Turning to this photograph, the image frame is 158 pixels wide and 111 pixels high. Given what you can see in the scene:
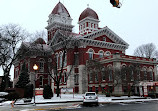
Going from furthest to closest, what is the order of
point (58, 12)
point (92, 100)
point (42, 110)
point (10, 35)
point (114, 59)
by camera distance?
point (58, 12) → point (10, 35) → point (114, 59) → point (92, 100) → point (42, 110)

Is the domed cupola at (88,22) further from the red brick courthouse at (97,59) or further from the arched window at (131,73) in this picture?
the arched window at (131,73)

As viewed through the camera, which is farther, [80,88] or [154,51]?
[154,51]

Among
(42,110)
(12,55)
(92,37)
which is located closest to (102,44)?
(92,37)

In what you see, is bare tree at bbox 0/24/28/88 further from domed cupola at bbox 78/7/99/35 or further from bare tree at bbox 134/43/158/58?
bare tree at bbox 134/43/158/58

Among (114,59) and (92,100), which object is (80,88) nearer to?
(114,59)

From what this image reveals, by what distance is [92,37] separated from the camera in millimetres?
45656

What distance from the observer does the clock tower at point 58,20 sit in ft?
203

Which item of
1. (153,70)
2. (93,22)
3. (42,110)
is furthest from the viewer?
(93,22)

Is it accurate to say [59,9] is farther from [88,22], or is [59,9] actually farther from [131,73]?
[131,73]

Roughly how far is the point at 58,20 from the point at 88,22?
1178cm

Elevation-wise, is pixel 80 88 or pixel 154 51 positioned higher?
pixel 154 51

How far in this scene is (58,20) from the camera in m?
62.4

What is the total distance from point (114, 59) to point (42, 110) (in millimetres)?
23137

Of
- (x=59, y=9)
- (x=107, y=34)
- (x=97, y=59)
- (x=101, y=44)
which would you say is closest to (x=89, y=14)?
(x=107, y=34)
